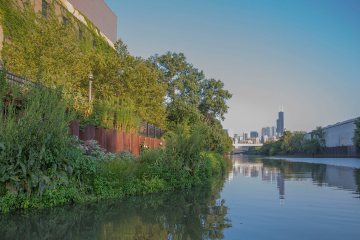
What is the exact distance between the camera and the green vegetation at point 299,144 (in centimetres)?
12056

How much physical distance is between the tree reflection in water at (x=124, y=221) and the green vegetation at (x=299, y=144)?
116768mm

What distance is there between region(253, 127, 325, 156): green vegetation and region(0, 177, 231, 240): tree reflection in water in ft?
383

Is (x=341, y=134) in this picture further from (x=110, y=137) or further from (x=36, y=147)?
(x=36, y=147)

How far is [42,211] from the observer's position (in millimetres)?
8820

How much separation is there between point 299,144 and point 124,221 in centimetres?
12870

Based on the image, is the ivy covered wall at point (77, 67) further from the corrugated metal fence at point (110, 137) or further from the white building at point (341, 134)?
the white building at point (341, 134)

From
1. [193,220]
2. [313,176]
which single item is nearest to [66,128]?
[193,220]

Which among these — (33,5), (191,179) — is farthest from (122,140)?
(33,5)

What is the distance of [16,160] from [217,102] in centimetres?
4195

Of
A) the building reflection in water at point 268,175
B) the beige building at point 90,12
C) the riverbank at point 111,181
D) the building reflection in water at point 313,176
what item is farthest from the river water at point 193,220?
the beige building at point 90,12

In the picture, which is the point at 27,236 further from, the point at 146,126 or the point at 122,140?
the point at 146,126

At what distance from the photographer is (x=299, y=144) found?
12988 centimetres

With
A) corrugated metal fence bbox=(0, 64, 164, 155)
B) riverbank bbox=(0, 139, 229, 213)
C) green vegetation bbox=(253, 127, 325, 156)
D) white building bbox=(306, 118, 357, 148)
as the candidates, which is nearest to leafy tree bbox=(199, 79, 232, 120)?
corrugated metal fence bbox=(0, 64, 164, 155)

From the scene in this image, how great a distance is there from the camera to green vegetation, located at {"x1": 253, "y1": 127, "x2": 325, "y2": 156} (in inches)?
4747
